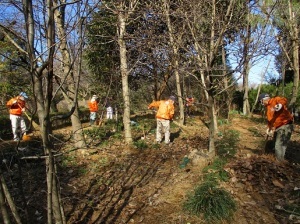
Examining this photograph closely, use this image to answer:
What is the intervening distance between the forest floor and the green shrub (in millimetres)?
118

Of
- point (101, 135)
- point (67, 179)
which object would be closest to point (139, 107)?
point (101, 135)

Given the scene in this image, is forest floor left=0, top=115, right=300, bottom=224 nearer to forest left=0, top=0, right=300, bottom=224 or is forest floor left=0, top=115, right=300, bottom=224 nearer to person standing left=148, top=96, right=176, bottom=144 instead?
forest left=0, top=0, right=300, bottom=224

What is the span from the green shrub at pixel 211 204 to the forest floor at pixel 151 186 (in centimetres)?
12

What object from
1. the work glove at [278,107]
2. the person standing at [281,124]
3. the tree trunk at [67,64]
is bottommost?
the person standing at [281,124]

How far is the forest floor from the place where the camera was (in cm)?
465

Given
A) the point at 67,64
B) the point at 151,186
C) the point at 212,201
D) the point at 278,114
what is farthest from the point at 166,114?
the point at 67,64

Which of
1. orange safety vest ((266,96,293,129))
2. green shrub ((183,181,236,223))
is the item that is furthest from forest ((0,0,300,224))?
orange safety vest ((266,96,293,129))

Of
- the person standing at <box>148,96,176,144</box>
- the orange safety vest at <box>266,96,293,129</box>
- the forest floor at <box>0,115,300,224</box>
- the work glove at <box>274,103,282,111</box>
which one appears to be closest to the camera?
the forest floor at <box>0,115,300,224</box>

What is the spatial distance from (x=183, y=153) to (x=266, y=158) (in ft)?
8.33

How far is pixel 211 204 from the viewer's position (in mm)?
4582

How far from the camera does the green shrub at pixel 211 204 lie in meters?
4.44

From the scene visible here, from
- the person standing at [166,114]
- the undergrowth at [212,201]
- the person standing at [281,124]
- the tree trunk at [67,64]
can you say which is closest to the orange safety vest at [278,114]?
the person standing at [281,124]

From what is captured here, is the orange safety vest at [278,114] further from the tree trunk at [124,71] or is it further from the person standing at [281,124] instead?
the tree trunk at [124,71]

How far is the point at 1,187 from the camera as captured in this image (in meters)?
2.26
